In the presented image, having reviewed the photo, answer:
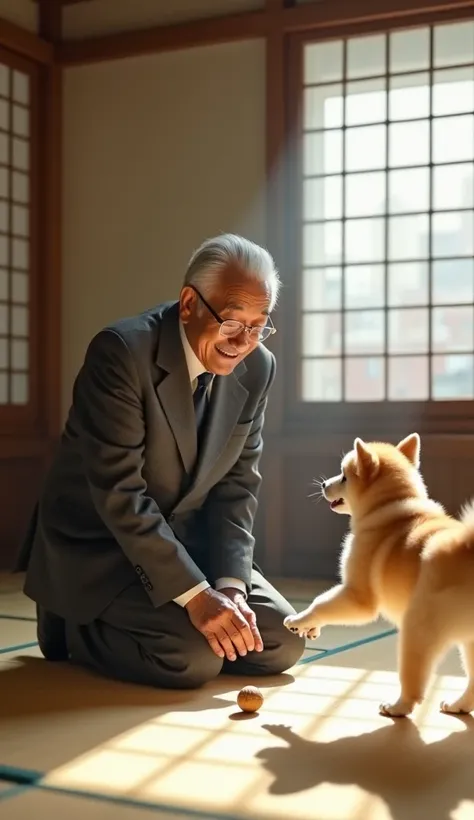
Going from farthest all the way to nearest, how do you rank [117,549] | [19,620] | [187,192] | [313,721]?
[187,192]
[19,620]
[117,549]
[313,721]

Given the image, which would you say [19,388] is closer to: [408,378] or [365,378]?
[365,378]

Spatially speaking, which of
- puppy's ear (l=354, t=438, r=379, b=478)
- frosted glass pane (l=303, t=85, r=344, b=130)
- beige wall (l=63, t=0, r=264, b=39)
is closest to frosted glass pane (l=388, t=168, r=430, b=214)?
frosted glass pane (l=303, t=85, r=344, b=130)

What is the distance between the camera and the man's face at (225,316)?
253 cm

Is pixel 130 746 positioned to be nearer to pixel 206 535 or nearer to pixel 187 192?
pixel 206 535

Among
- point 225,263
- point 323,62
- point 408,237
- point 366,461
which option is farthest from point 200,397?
point 323,62

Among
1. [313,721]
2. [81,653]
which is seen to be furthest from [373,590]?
[81,653]

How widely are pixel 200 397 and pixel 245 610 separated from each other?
54 centimetres

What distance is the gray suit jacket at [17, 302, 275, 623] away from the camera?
8.41 ft

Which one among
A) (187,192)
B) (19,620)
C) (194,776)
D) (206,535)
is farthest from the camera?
(187,192)

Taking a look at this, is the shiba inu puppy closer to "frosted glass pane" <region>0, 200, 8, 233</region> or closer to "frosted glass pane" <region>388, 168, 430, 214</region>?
"frosted glass pane" <region>388, 168, 430, 214</region>

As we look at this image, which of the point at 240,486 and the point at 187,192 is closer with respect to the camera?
the point at 240,486

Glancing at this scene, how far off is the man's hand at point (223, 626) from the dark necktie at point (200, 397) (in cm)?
46

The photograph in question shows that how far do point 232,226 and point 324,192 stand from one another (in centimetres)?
47

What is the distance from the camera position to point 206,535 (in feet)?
9.52
